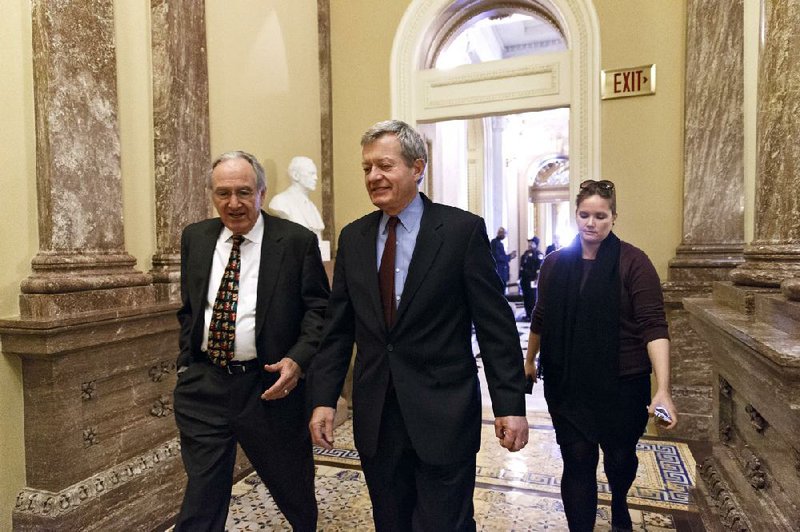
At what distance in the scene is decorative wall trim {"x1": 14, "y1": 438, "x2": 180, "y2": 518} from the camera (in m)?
2.58

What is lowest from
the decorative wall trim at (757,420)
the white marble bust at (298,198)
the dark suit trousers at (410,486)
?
the dark suit trousers at (410,486)

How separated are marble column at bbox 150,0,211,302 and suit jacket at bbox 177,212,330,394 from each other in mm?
1236

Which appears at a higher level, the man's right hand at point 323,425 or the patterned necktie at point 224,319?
the patterned necktie at point 224,319

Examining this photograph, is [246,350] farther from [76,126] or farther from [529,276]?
[529,276]

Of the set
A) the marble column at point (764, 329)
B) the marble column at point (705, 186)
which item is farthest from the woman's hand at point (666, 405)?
the marble column at point (705, 186)

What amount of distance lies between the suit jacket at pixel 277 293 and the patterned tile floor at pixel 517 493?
1.17 meters

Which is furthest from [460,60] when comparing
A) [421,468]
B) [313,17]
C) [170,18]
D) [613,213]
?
[421,468]

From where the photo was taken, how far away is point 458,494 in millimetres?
1748

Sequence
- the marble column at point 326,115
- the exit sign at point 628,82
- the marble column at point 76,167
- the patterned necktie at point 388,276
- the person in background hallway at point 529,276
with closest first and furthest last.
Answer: the patterned necktie at point 388,276
the marble column at point 76,167
the exit sign at point 628,82
the marble column at point 326,115
the person in background hallway at point 529,276

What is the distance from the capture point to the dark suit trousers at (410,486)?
5.70 ft

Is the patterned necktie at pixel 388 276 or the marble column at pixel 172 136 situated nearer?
the patterned necktie at pixel 388 276

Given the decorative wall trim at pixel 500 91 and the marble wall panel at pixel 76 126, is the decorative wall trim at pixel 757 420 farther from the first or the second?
the decorative wall trim at pixel 500 91

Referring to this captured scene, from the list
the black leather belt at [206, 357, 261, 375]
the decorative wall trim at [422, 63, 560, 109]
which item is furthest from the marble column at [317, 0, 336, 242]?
the black leather belt at [206, 357, 261, 375]

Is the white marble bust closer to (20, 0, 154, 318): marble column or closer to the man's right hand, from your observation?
(20, 0, 154, 318): marble column
